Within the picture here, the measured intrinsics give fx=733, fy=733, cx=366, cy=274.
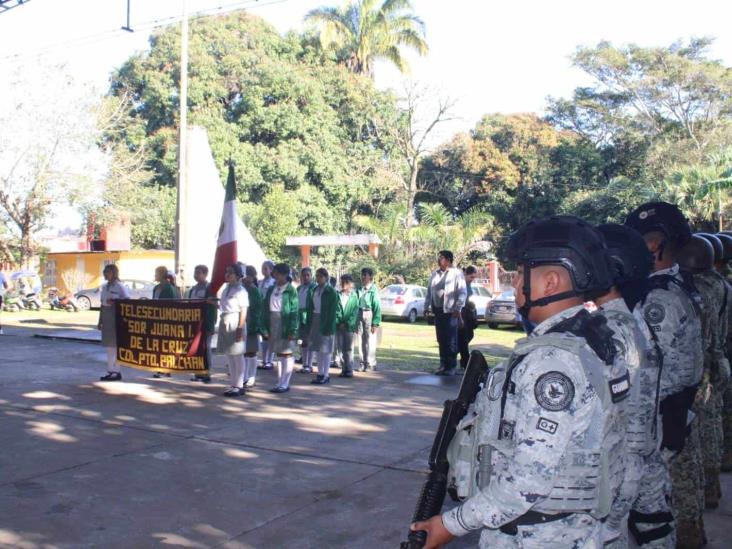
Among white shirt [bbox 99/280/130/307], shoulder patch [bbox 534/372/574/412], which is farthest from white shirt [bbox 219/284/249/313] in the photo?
shoulder patch [bbox 534/372/574/412]

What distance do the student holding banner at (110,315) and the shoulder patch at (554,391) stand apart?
9.38m

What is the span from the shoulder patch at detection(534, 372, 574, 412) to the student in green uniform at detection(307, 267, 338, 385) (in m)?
8.65

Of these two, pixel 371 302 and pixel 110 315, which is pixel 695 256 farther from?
pixel 110 315

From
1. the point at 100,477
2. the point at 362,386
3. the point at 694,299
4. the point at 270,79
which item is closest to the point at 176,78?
the point at 270,79

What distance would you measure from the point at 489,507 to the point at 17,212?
33.2 metres

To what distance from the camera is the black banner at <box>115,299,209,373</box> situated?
10055mm

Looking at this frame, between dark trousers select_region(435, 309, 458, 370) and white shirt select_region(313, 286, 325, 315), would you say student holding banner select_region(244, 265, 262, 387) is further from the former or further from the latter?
dark trousers select_region(435, 309, 458, 370)

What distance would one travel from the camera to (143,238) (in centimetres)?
3766

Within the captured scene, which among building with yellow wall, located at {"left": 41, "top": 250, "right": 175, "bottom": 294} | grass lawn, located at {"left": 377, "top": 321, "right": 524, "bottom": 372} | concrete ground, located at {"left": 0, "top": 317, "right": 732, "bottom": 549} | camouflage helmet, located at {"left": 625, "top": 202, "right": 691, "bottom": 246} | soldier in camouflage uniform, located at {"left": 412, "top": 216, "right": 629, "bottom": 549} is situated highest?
building with yellow wall, located at {"left": 41, "top": 250, "right": 175, "bottom": 294}

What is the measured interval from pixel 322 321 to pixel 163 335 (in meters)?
2.27

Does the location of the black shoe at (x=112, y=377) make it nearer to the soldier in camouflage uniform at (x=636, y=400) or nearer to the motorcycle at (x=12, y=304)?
the soldier in camouflage uniform at (x=636, y=400)

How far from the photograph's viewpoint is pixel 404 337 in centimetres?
1938

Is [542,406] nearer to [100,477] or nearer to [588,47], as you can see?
[100,477]

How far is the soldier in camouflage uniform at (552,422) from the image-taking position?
213 centimetres
